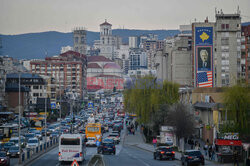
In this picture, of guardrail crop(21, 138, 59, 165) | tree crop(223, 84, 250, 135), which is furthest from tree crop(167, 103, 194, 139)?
guardrail crop(21, 138, 59, 165)

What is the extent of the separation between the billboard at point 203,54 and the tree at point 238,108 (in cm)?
8154

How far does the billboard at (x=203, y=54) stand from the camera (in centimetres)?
13362

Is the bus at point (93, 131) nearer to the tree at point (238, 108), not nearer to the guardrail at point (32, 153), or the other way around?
the guardrail at point (32, 153)

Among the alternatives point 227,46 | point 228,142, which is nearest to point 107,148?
point 228,142

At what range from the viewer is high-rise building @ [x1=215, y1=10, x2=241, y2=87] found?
132 metres

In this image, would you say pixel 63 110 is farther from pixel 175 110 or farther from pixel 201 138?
pixel 175 110

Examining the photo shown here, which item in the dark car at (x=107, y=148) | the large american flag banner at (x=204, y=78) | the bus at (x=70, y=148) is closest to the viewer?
the bus at (x=70, y=148)

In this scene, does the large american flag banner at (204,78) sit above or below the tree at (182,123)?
above

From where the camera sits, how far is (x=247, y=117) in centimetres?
5025

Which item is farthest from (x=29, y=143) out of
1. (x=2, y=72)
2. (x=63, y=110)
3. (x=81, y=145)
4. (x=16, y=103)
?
(x=63, y=110)

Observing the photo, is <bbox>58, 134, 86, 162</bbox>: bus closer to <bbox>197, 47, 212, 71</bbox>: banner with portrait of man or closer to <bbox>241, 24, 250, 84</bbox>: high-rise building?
<bbox>241, 24, 250, 84</bbox>: high-rise building

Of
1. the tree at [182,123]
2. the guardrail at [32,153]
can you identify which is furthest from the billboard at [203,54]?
the guardrail at [32,153]

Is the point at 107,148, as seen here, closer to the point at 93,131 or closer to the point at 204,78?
the point at 93,131

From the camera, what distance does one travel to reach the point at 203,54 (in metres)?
135
